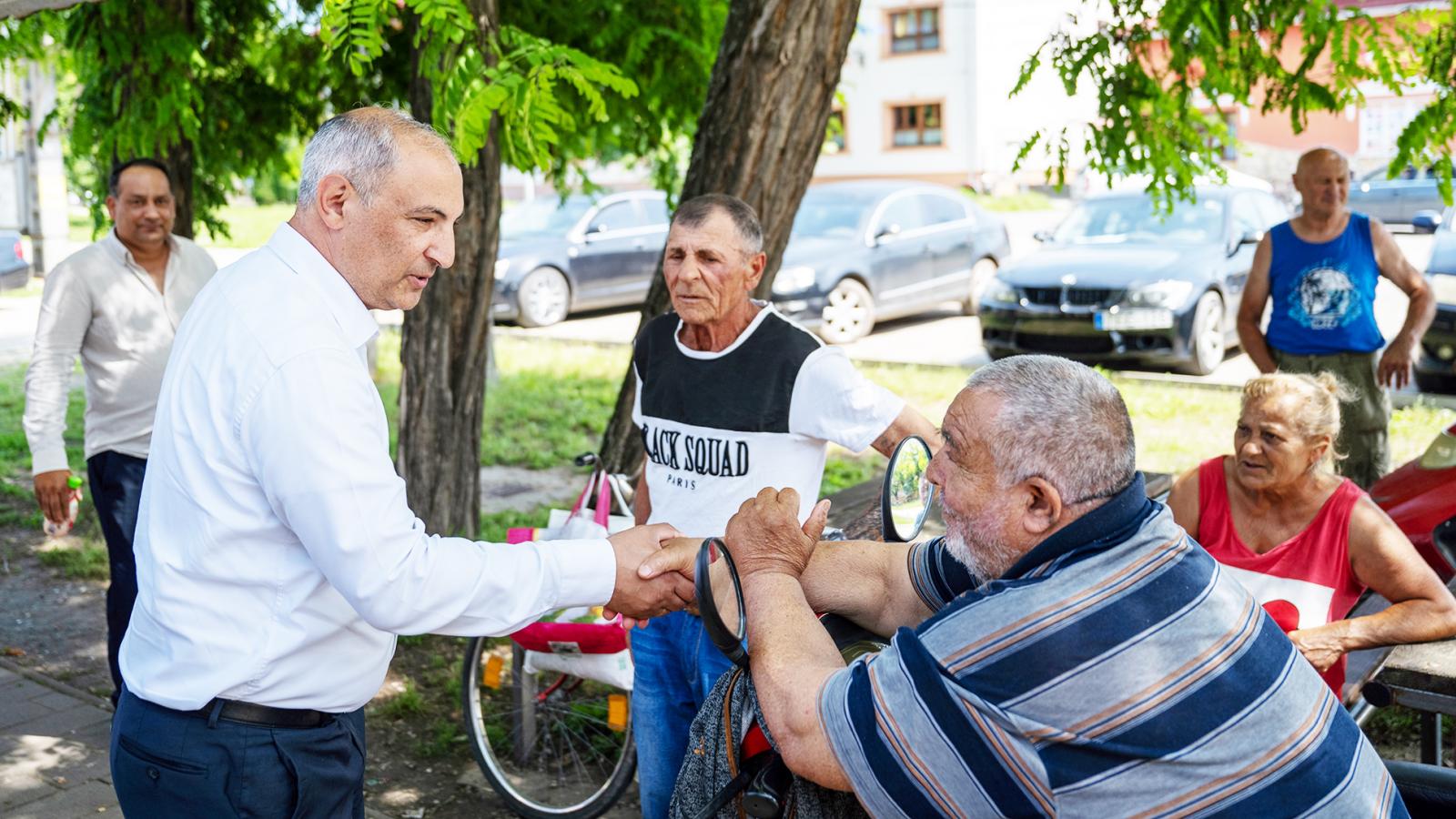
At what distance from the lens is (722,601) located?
2373 millimetres

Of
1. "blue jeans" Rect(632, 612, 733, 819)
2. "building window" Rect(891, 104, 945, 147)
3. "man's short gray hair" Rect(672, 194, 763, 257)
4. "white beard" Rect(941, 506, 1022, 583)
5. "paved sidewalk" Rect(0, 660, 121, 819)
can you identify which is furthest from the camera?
"building window" Rect(891, 104, 945, 147)

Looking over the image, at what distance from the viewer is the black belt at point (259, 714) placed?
2328mm

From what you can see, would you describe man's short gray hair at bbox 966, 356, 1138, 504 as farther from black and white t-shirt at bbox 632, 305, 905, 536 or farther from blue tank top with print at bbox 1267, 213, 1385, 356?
blue tank top with print at bbox 1267, 213, 1385, 356

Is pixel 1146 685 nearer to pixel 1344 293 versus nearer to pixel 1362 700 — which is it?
pixel 1362 700

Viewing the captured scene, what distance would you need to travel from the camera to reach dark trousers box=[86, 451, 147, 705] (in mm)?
4652

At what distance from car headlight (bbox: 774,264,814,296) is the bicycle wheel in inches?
364

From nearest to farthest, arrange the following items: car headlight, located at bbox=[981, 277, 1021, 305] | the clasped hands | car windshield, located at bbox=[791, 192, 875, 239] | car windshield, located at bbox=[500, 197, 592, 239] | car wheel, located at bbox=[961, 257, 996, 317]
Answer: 1. the clasped hands
2. car headlight, located at bbox=[981, 277, 1021, 305]
3. car windshield, located at bbox=[791, 192, 875, 239]
4. car wheel, located at bbox=[961, 257, 996, 317]
5. car windshield, located at bbox=[500, 197, 592, 239]

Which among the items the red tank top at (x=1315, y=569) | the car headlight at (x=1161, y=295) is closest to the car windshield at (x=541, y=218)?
the car headlight at (x=1161, y=295)

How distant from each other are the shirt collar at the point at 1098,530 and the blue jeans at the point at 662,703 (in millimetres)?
1511

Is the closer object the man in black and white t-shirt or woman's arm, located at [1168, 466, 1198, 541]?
the man in black and white t-shirt

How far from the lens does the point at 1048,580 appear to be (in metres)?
2.02

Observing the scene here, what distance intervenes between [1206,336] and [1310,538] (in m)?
9.00

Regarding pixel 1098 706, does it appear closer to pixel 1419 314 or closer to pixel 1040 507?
pixel 1040 507

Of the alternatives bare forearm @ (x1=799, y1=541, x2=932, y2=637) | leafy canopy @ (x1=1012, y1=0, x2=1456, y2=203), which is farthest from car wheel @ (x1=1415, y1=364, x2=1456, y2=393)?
bare forearm @ (x1=799, y1=541, x2=932, y2=637)
